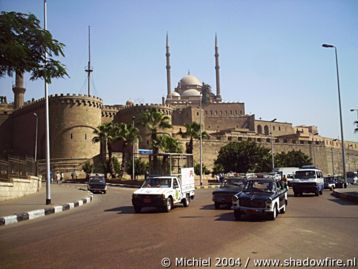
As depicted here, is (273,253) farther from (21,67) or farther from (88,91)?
(88,91)

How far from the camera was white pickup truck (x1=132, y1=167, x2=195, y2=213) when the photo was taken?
46.0 ft

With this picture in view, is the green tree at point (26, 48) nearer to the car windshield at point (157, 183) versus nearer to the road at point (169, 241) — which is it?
the road at point (169, 241)

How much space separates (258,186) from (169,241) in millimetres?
5083

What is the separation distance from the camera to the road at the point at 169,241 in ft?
20.8

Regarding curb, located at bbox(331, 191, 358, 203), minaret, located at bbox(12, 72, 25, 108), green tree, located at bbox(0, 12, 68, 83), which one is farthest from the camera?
minaret, located at bbox(12, 72, 25, 108)

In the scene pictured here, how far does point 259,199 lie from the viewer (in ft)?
36.4

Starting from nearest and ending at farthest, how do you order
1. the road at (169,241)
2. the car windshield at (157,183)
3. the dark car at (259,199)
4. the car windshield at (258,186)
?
the road at (169,241) → the dark car at (259,199) → the car windshield at (258,186) → the car windshield at (157,183)

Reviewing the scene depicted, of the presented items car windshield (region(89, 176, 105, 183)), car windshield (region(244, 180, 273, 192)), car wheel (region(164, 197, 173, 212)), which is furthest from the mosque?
car windshield (region(244, 180, 273, 192))

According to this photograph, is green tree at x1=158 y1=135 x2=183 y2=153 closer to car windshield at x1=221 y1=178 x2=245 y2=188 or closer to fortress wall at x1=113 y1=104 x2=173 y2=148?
fortress wall at x1=113 y1=104 x2=173 y2=148

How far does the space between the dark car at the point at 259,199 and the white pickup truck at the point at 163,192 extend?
3230mm

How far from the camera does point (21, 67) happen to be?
412 inches

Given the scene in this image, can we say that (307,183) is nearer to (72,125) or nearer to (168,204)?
(168,204)

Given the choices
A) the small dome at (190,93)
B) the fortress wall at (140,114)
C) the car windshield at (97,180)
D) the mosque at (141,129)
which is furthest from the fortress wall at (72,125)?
the small dome at (190,93)

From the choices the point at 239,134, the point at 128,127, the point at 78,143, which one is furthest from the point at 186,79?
the point at 128,127
